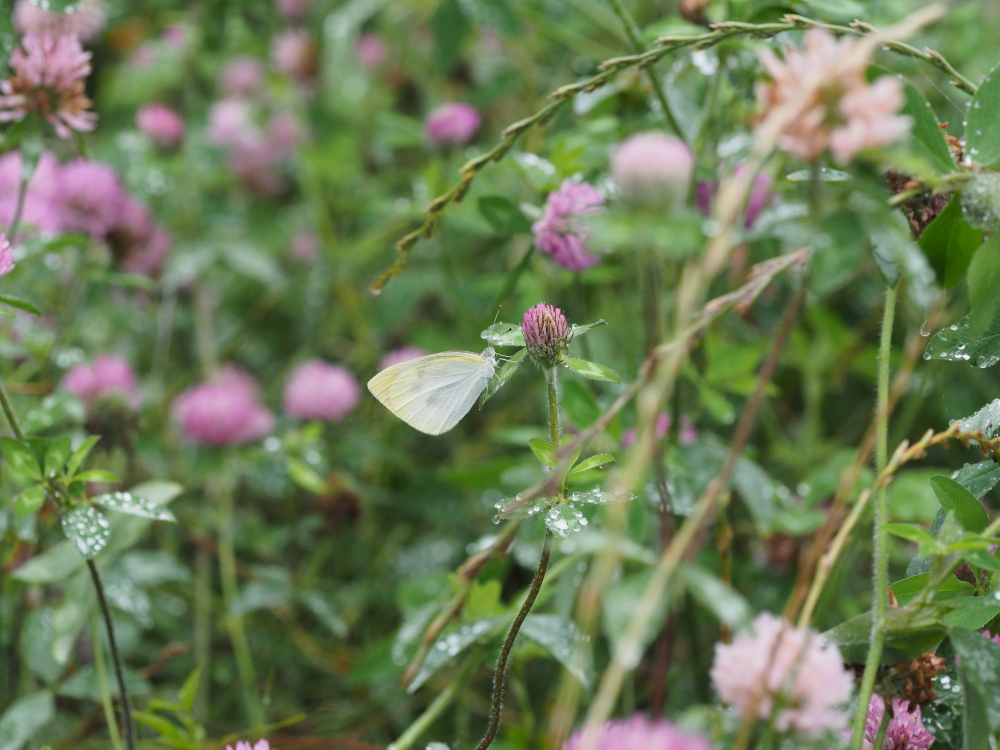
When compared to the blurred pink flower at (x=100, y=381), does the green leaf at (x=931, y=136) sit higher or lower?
lower

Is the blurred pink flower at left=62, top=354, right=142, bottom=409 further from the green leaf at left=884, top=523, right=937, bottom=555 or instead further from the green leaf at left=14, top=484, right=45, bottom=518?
the green leaf at left=884, top=523, right=937, bottom=555

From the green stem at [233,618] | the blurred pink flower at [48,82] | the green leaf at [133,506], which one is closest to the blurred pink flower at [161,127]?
the green stem at [233,618]

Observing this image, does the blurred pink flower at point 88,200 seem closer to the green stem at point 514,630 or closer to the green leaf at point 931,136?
the green stem at point 514,630

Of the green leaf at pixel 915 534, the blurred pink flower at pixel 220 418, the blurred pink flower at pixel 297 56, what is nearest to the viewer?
the green leaf at pixel 915 534

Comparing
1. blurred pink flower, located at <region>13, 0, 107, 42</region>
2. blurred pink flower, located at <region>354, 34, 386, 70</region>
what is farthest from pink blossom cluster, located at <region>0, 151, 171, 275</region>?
blurred pink flower, located at <region>354, 34, 386, 70</region>

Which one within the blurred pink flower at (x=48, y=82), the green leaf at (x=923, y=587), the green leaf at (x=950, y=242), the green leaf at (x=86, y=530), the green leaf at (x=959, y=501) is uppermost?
the blurred pink flower at (x=48, y=82)

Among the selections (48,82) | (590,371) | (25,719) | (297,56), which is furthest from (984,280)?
(297,56)

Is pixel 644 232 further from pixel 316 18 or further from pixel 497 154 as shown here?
pixel 316 18
